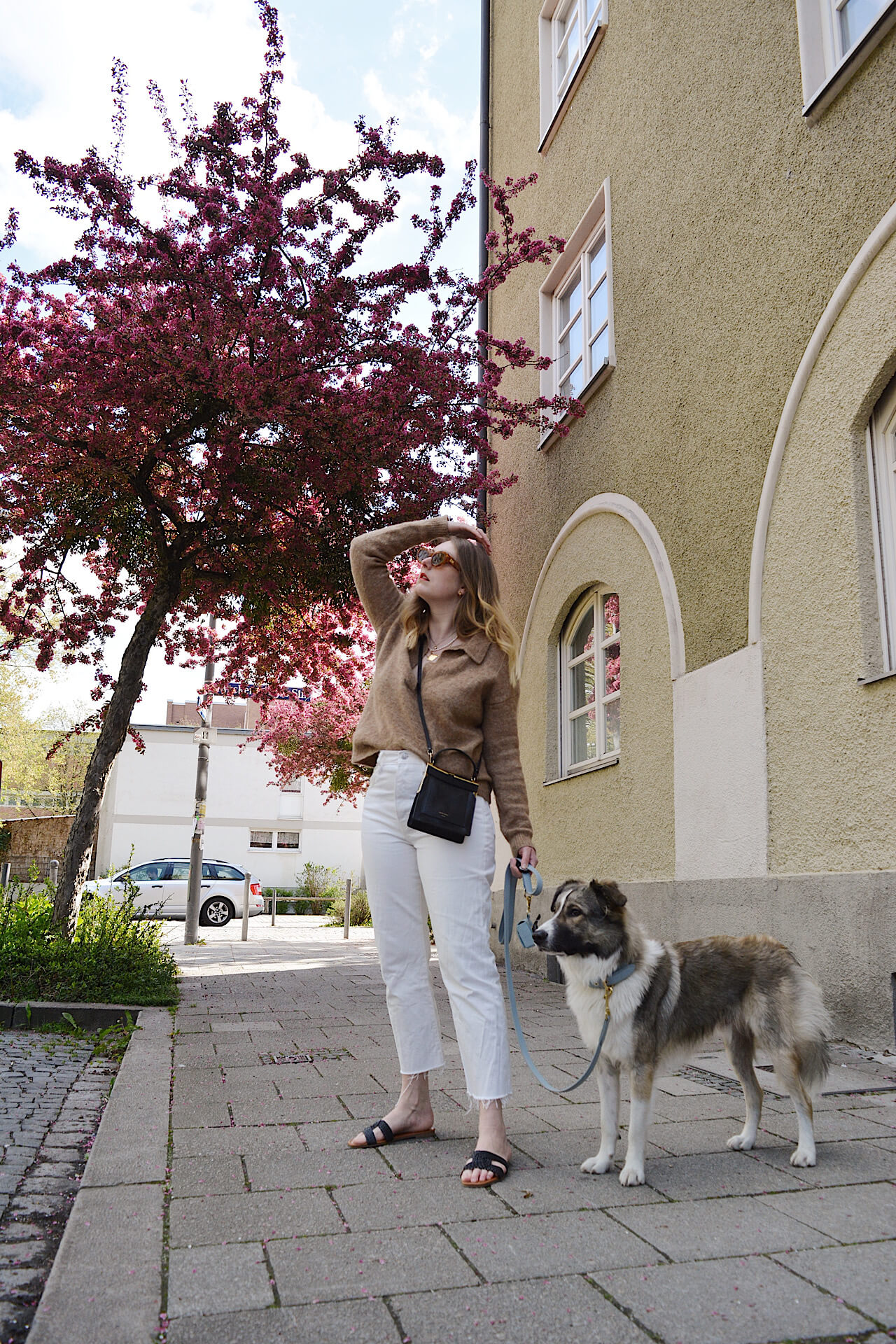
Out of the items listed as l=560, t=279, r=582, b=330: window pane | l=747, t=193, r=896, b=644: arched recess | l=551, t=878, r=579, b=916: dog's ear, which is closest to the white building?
l=560, t=279, r=582, b=330: window pane

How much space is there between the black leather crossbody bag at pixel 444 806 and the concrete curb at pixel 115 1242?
4.26 ft

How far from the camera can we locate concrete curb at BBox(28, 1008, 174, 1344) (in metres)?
1.93

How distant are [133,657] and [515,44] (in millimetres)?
8831

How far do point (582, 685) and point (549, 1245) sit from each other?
22.3 feet

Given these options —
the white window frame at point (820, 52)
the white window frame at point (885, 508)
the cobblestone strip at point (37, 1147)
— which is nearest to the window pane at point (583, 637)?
the white window frame at point (885, 508)

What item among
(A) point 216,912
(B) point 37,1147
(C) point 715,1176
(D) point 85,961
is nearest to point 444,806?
(C) point 715,1176

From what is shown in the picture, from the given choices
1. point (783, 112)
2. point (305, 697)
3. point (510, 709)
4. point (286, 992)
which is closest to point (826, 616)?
point (510, 709)

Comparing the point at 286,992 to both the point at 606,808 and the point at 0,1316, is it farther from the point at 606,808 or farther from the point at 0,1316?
the point at 0,1316

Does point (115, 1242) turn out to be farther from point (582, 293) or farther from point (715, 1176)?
point (582, 293)

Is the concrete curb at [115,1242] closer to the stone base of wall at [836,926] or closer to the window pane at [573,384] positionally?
the stone base of wall at [836,926]

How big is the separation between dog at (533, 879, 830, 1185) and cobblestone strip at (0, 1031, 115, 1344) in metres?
1.58

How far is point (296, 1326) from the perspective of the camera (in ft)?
6.34

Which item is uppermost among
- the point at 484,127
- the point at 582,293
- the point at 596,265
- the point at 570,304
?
the point at 484,127

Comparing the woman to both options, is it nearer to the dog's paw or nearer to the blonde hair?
the blonde hair
